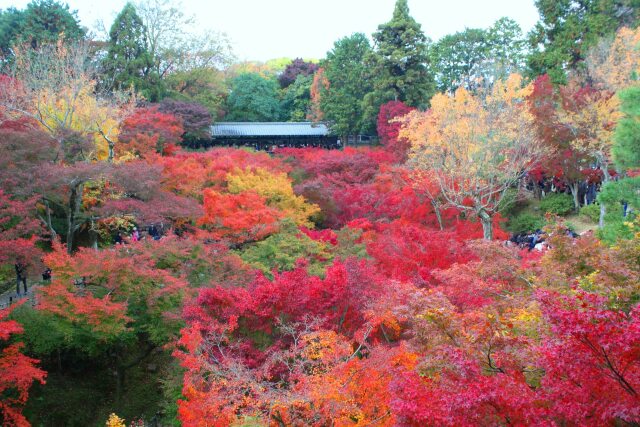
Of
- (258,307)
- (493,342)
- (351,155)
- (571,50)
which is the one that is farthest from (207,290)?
(571,50)

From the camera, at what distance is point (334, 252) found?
15383mm

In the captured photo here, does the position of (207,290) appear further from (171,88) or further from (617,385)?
(171,88)

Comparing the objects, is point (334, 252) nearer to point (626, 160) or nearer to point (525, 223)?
point (626, 160)

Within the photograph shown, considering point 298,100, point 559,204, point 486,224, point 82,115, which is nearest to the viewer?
point 486,224

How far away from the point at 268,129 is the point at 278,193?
16281 mm

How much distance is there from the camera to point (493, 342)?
18.8ft

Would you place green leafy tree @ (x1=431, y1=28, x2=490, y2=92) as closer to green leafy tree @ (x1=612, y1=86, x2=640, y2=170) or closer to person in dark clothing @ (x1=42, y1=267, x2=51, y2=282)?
green leafy tree @ (x1=612, y1=86, x2=640, y2=170)

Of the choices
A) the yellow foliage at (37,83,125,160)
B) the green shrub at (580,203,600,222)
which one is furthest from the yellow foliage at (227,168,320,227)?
the green shrub at (580,203,600,222)

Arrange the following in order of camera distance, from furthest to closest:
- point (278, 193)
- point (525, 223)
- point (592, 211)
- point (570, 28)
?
point (570, 28) < point (525, 223) < point (592, 211) < point (278, 193)

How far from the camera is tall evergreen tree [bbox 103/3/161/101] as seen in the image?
28109 mm

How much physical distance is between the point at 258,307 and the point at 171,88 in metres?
27.4

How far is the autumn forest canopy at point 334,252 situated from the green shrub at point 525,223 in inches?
4.2

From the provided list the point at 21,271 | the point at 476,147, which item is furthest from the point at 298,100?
the point at 21,271

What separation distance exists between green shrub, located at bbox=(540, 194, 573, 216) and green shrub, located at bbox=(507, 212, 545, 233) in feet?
3.50
